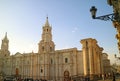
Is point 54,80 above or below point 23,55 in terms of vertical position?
below

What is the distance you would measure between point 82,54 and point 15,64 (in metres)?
25.6

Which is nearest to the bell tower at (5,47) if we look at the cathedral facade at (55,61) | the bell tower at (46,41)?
the cathedral facade at (55,61)

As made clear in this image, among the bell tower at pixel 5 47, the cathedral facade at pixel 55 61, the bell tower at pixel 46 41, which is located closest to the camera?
the cathedral facade at pixel 55 61

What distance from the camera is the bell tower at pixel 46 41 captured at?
50.5m

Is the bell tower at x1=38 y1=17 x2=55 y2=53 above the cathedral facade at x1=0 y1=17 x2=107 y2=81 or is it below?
above

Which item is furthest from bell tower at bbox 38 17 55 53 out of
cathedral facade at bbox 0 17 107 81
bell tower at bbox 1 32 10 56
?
bell tower at bbox 1 32 10 56

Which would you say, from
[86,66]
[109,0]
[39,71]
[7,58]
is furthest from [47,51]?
[109,0]

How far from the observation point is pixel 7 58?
61.1m

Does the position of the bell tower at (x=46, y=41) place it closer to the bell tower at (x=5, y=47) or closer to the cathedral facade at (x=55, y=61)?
the cathedral facade at (x=55, y=61)

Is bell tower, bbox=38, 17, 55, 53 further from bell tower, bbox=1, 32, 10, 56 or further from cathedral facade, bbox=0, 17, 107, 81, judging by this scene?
bell tower, bbox=1, 32, 10, 56

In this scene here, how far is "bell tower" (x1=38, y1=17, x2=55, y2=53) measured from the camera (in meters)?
→ 50.5

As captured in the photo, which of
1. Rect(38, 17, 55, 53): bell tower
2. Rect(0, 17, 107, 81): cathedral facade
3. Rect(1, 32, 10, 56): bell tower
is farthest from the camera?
Rect(1, 32, 10, 56): bell tower

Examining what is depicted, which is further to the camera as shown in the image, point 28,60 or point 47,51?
point 28,60

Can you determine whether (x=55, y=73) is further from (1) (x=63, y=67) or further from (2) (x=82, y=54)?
(2) (x=82, y=54)
